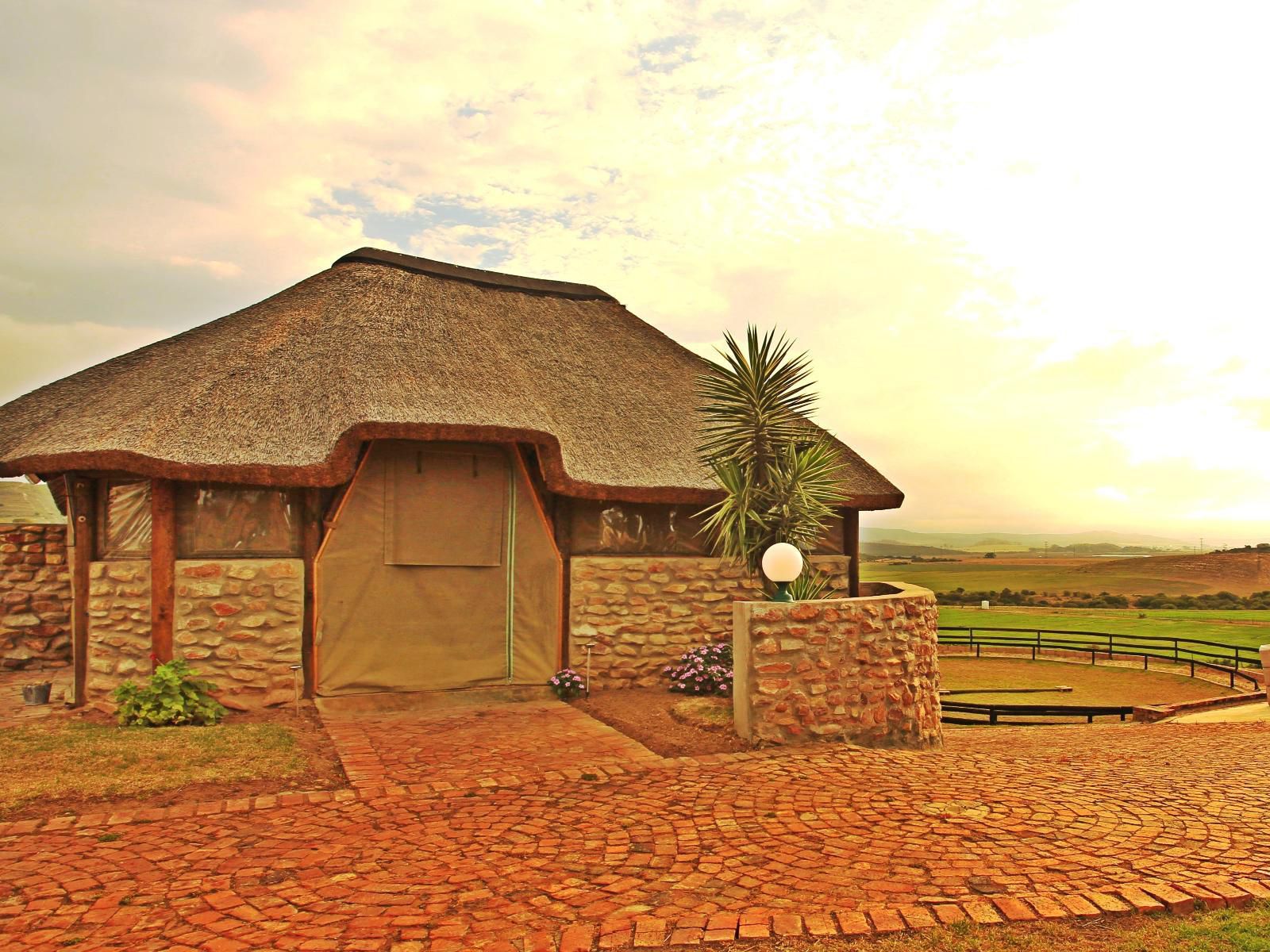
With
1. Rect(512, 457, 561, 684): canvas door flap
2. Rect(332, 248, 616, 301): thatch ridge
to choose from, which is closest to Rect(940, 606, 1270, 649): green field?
Rect(332, 248, 616, 301): thatch ridge

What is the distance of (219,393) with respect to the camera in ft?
27.8

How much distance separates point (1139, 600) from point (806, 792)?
1730 inches

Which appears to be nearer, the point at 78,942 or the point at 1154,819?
the point at 78,942

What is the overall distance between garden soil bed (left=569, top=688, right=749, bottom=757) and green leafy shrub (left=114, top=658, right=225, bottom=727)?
3538 mm

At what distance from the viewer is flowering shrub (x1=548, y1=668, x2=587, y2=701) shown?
923 cm

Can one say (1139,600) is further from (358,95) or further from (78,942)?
(78,942)

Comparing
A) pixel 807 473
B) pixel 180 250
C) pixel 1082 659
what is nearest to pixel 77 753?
pixel 807 473

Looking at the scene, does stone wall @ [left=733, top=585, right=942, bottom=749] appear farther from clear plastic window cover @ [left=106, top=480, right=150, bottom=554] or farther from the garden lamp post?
clear plastic window cover @ [left=106, top=480, right=150, bottom=554]

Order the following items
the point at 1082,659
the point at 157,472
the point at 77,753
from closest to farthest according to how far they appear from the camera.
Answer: the point at 77,753
the point at 157,472
the point at 1082,659

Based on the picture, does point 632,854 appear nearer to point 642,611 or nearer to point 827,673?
point 827,673

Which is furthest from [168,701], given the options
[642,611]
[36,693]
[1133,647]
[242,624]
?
[1133,647]

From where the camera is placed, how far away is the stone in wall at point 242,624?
8000 millimetres

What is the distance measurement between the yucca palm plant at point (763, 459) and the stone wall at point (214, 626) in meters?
4.38

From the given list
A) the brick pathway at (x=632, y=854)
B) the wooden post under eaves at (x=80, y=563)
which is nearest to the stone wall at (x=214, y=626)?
the wooden post under eaves at (x=80, y=563)
